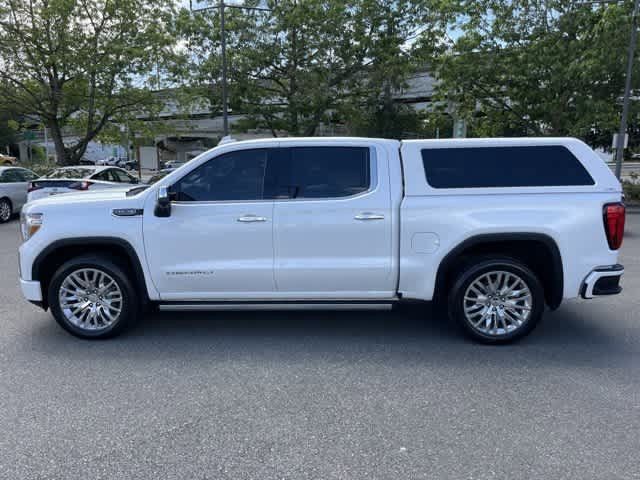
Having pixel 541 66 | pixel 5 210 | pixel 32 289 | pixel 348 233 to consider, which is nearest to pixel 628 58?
pixel 541 66

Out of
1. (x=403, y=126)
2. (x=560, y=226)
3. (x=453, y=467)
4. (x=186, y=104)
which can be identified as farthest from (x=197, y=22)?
(x=453, y=467)

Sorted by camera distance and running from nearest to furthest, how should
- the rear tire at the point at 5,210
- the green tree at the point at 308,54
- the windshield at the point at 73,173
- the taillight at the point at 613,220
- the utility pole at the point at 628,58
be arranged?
the taillight at the point at 613,220
the windshield at the point at 73,173
the rear tire at the point at 5,210
the utility pole at the point at 628,58
the green tree at the point at 308,54

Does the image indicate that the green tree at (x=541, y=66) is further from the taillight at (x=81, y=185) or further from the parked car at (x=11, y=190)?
the parked car at (x=11, y=190)

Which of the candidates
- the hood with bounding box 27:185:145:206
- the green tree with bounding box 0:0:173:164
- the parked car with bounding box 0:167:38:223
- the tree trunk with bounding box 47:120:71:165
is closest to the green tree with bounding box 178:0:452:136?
the green tree with bounding box 0:0:173:164

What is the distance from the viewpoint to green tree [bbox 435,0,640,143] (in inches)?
651

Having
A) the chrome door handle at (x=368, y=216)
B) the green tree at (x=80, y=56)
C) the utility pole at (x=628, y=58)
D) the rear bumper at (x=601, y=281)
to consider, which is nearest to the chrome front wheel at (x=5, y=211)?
the green tree at (x=80, y=56)

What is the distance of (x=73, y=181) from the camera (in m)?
12.0

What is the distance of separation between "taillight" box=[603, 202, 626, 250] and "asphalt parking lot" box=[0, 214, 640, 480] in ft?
3.40

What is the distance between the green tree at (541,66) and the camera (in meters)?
16.5

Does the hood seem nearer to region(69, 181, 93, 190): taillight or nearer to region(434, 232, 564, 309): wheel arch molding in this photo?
region(434, 232, 564, 309): wheel arch molding

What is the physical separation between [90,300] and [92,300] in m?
0.02

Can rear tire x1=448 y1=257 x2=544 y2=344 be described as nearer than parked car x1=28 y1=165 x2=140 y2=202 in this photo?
Yes

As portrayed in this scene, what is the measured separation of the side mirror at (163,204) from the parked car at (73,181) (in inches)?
316

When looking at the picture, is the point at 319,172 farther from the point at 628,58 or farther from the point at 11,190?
the point at 628,58
